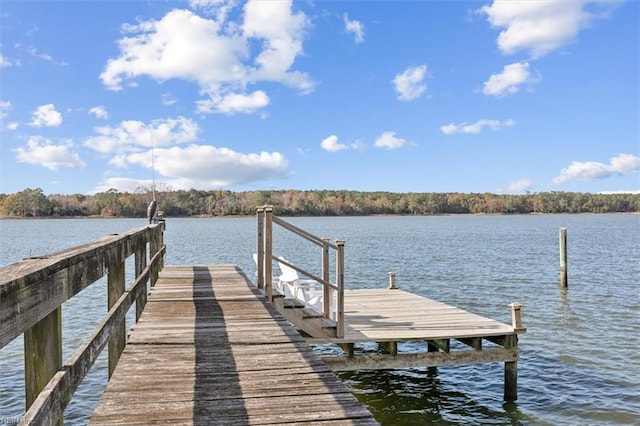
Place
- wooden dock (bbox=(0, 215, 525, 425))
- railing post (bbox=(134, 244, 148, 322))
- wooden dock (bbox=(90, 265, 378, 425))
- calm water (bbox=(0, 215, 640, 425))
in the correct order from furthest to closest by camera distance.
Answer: calm water (bbox=(0, 215, 640, 425)) < railing post (bbox=(134, 244, 148, 322)) < wooden dock (bbox=(90, 265, 378, 425)) < wooden dock (bbox=(0, 215, 525, 425))

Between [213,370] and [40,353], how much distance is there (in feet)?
4.43

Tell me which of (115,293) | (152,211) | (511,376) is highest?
(152,211)

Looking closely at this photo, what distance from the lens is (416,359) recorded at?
7.18m

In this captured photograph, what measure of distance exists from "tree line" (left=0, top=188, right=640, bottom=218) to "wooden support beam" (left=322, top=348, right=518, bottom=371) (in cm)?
8069

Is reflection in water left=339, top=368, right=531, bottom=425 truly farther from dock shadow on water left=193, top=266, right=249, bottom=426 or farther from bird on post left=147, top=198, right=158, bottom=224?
bird on post left=147, top=198, right=158, bottom=224

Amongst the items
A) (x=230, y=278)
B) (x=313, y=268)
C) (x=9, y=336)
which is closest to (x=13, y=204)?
(x=313, y=268)

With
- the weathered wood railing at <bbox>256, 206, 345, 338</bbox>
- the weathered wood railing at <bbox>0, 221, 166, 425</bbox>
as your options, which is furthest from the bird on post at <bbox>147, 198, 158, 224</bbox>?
the weathered wood railing at <bbox>0, 221, 166, 425</bbox>

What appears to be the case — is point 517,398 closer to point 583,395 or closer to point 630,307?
point 583,395

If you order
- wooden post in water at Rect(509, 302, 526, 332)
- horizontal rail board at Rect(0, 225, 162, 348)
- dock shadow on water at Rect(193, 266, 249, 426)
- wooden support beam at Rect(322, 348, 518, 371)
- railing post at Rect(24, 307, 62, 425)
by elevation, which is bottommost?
wooden support beam at Rect(322, 348, 518, 371)

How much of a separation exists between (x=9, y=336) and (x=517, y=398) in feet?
25.0

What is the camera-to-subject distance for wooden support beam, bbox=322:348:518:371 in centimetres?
702

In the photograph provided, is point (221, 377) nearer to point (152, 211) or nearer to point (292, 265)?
point (292, 265)

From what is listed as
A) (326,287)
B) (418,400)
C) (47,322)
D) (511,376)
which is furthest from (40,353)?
(511,376)

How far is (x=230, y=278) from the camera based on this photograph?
29.2 feet
